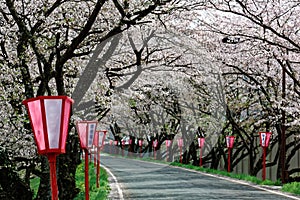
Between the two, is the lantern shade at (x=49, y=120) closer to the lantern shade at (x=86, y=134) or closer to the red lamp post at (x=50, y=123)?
the red lamp post at (x=50, y=123)

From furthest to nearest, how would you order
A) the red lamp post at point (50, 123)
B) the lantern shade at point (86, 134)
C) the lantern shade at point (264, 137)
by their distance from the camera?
1. the lantern shade at point (264, 137)
2. the lantern shade at point (86, 134)
3. the red lamp post at point (50, 123)

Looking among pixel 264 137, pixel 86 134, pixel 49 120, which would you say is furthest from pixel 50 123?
pixel 264 137

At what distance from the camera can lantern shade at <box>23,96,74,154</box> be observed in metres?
5.87

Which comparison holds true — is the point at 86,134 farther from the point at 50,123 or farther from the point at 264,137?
the point at 264,137

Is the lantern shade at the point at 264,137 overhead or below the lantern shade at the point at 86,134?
overhead

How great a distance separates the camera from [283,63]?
23422 millimetres

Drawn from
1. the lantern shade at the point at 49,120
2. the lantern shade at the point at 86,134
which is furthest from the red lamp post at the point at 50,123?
the lantern shade at the point at 86,134

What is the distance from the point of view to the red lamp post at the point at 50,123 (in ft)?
19.3

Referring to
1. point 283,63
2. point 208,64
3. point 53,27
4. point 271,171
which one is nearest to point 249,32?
point 283,63

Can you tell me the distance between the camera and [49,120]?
591cm

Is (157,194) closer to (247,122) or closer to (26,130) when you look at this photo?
(26,130)

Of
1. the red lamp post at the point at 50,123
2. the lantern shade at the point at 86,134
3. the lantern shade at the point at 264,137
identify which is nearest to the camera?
the red lamp post at the point at 50,123

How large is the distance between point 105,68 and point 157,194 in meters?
4.45

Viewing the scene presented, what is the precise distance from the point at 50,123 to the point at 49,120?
3 centimetres
